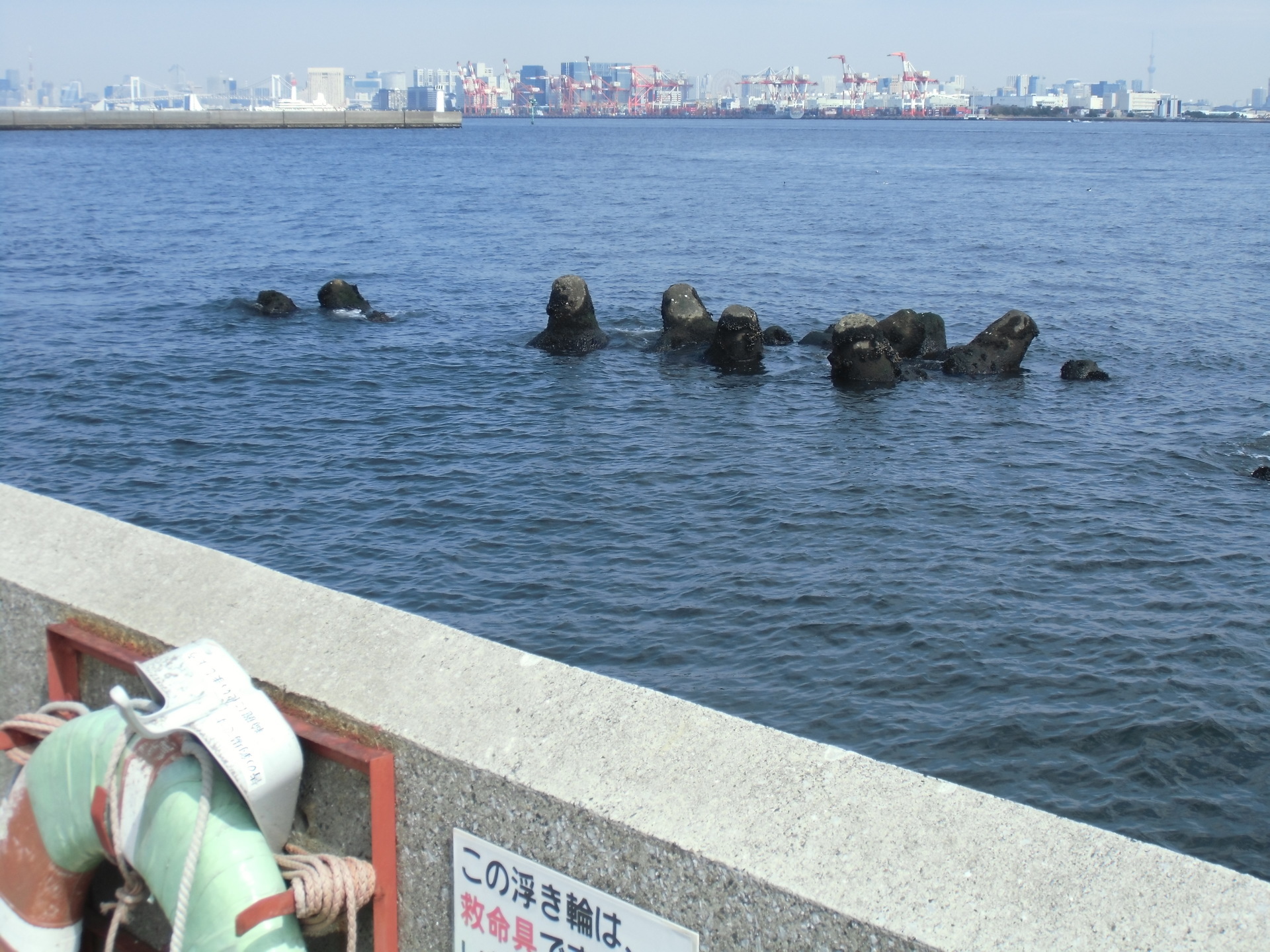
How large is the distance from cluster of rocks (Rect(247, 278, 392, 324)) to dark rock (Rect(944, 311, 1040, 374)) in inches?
565

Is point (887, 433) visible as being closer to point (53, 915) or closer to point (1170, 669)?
point (1170, 669)

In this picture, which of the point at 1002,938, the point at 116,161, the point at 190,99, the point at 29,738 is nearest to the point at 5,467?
the point at 29,738

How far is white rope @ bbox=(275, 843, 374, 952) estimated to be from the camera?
315 centimetres

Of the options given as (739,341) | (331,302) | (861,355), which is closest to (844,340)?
(861,355)

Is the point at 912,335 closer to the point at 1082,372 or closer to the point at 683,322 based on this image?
the point at 1082,372

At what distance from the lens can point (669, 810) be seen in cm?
283

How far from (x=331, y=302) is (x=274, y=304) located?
1461 millimetres

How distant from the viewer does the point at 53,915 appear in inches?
141

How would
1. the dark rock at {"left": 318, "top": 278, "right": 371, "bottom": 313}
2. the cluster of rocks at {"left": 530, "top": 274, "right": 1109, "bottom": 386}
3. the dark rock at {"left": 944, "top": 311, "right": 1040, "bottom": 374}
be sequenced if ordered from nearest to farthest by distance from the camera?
the cluster of rocks at {"left": 530, "top": 274, "right": 1109, "bottom": 386} < the dark rock at {"left": 944, "top": 311, "right": 1040, "bottom": 374} < the dark rock at {"left": 318, "top": 278, "right": 371, "bottom": 313}

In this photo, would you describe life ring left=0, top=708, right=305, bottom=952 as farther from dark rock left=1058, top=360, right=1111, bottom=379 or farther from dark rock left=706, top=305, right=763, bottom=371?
dark rock left=1058, top=360, right=1111, bottom=379

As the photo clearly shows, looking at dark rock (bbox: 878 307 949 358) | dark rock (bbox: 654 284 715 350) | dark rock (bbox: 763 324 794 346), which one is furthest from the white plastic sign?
dark rock (bbox: 763 324 794 346)

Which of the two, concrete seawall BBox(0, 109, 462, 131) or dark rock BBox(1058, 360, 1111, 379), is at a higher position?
concrete seawall BBox(0, 109, 462, 131)

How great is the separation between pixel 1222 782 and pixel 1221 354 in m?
19.3

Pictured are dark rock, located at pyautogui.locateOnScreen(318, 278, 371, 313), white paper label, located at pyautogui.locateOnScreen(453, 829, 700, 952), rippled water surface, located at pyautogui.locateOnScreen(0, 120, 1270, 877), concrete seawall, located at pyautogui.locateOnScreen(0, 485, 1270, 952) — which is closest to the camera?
concrete seawall, located at pyautogui.locateOnScreen(0, 485, 1270, 952)
